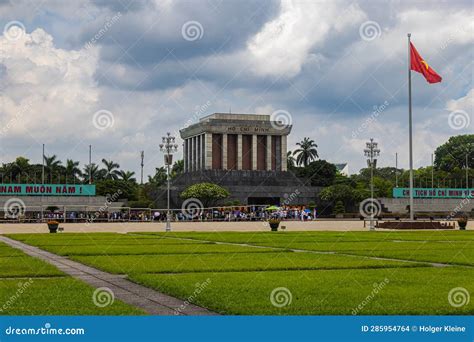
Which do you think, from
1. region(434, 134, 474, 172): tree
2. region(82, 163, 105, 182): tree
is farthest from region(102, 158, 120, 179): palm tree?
region(434, 134, 474, 172): tree

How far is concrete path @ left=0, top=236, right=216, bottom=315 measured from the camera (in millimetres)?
12164

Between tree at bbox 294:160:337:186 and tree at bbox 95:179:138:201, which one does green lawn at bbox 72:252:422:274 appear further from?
tree at bbox 294:160:337:186

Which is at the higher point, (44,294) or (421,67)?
(421,67)

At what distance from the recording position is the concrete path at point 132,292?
12.2m

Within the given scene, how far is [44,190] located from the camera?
272 ft

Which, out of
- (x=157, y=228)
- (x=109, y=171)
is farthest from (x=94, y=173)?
(x=157, y=228)

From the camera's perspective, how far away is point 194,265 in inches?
805

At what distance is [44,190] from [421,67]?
5042cm

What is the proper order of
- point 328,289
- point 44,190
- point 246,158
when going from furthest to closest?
1. point 246,158
2. point 44,190
3. point 328,289

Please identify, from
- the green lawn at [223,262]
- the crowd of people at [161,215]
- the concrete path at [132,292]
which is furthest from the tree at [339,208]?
the concrete path at [132,292]

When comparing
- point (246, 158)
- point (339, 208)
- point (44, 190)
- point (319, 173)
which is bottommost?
point (339, 208)

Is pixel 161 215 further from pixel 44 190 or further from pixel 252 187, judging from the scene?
pixel 252 187

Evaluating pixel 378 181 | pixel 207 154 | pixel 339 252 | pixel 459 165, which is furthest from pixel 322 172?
pixel 339 252

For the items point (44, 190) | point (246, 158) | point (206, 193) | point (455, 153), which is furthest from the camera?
point (455, 153)
